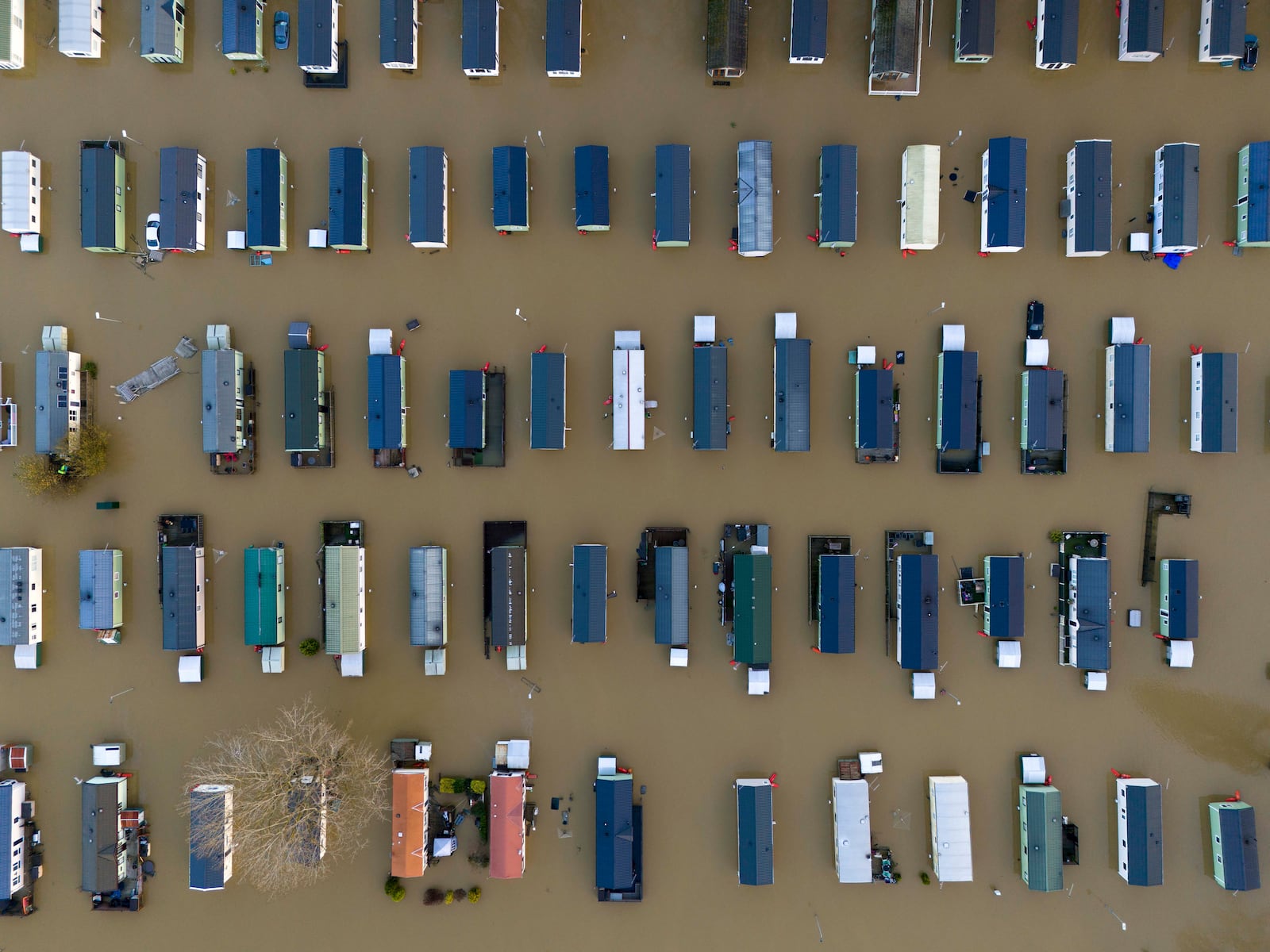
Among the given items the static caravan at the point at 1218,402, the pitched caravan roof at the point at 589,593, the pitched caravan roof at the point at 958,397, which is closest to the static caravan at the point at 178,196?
the pitched caravan roof at the point at 589,593

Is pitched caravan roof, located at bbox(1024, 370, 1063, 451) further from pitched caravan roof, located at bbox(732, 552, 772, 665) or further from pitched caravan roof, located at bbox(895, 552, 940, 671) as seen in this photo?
pitched caravan roof, located at bbox(732, 552, 772, 665)

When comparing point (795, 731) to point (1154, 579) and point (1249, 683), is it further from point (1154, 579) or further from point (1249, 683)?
Result: point (1249, 683)

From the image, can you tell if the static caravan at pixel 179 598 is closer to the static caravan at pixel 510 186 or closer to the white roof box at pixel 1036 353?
the static caravan at pixel 510 186

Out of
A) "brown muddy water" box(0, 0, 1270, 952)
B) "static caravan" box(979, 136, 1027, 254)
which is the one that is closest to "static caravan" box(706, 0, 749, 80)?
"brown muddy water" box(0, 0, 1270, 952)

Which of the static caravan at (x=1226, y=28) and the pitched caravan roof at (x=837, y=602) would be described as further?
the pitched caravan roof at (x=837, y=602)

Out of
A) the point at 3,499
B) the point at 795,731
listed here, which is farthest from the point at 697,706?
the point at 3,499
